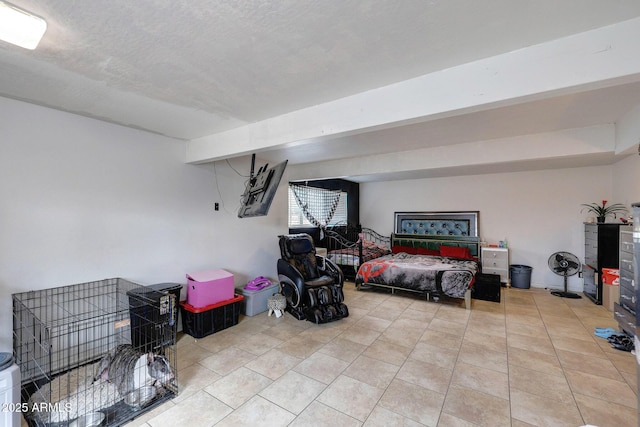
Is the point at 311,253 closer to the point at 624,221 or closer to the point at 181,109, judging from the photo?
the point at 181,109

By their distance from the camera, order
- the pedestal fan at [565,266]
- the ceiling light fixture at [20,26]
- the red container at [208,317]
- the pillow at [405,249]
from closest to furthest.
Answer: the ceiling light fixture at [20,26], the red container at [208,317], the pedestal fan at [565,266], the pillow at [405,249]

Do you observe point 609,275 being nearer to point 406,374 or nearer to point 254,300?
point 406,374

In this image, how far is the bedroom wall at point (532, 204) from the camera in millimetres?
5113

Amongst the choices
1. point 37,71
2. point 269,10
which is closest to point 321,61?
point 269,10

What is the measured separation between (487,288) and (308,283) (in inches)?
124

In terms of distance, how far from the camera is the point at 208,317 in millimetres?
3250

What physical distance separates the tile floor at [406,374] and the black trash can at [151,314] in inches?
13.1

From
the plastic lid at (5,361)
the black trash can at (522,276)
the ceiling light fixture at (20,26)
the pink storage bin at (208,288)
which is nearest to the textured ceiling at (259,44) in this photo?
the ceiling light fixture at (20,26)

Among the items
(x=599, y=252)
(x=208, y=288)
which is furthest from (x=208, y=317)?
(x=599, y=252)

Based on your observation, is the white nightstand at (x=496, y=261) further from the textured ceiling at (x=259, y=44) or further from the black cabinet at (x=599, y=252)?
the textured ceiling at (x=259, y=44)

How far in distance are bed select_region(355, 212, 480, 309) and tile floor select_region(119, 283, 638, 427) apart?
610mm

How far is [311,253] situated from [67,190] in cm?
315

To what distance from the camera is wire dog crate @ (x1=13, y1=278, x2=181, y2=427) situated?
2.00m

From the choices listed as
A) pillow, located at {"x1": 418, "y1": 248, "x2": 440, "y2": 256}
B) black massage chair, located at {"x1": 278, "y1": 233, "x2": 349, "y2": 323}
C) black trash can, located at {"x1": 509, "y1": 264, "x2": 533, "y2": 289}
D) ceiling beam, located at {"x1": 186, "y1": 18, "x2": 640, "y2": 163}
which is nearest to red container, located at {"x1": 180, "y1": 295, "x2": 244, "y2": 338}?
black massage chair, located at {"x1": 278, "y1": 233, "x2": 349, "y2": 323}
